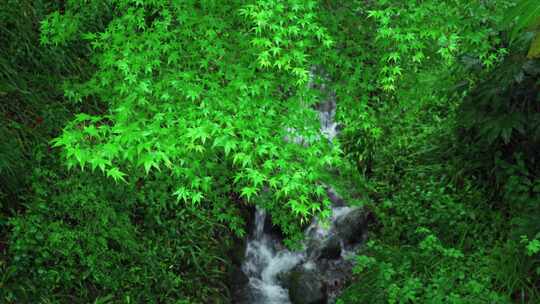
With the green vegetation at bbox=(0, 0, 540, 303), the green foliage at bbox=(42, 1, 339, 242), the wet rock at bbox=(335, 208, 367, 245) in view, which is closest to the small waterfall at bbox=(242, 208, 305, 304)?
the green vegetation at bbox=(0, 0, 540, 303)

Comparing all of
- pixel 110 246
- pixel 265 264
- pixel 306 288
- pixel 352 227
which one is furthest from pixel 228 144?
pixel 352 227

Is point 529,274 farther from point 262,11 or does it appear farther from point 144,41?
point 144,41

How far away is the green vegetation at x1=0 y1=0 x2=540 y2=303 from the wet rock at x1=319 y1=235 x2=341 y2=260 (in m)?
0.50

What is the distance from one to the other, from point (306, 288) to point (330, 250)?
102cm

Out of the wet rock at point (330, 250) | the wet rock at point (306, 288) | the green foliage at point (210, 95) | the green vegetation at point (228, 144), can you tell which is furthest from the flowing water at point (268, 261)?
the green foliage at point (210, 95)

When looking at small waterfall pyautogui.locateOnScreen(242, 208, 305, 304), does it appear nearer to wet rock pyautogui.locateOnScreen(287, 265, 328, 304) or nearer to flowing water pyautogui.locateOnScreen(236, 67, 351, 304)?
flowing water pyautogui.locateOnScreen(236, 67, 351, 304)

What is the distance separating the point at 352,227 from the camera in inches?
314

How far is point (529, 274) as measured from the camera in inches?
214

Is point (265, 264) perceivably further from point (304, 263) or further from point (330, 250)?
point (330, 250)

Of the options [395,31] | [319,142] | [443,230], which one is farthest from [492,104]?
[319,142]

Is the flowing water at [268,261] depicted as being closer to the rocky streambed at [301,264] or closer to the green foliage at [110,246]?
the rocky streambed at [301,264]

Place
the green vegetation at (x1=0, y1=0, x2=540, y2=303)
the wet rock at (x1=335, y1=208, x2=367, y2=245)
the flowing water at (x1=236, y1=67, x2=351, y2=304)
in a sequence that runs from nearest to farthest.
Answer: the green vegetation at (x1=0, y1=0, x2=540, y2=303)
the flowing water at (x1=236, y1=67, x2=351, y2=304)
the wet rock at (x1=335, y1=208, x2=367, y2=245)

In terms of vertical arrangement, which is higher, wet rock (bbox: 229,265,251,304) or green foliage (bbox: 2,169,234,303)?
green foliage (bbox: 2,169,234,303)

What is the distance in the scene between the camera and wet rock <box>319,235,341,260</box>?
7680mm
